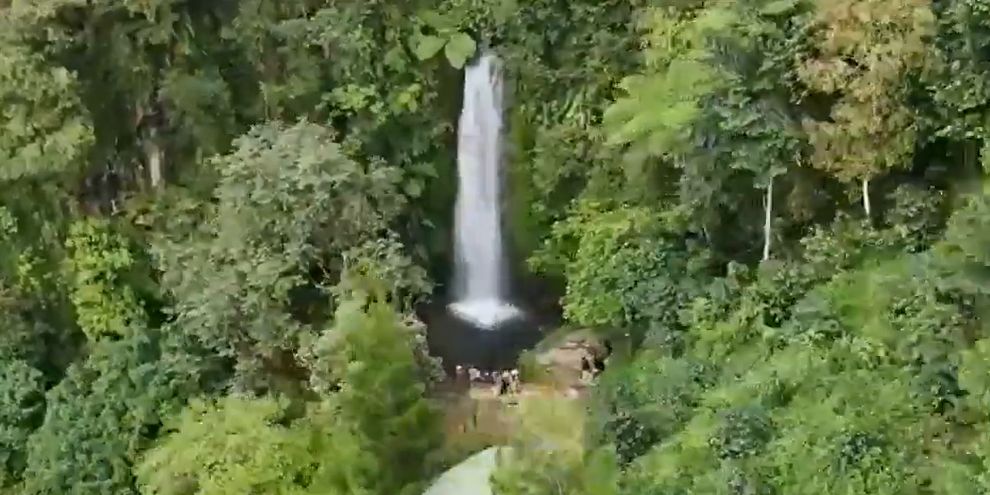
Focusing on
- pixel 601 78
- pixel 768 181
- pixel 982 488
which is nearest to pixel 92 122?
pixel 601 78

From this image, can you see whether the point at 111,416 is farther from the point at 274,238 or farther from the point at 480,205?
the point at 480,205

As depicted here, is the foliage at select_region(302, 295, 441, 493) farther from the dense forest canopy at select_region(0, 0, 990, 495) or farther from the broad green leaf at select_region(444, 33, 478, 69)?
the broad green leaf at select_region(444, 33, 478, 69)

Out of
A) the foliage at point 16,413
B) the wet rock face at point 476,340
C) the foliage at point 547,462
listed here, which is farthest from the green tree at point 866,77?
the foliage at point 16,413

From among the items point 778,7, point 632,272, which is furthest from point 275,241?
point 778,7

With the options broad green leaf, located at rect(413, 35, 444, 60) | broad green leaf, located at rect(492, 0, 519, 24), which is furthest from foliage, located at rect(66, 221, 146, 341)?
broad green leaf, located at rect(492, 0, 519, 24)

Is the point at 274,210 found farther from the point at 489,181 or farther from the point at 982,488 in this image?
the point at 982,488
